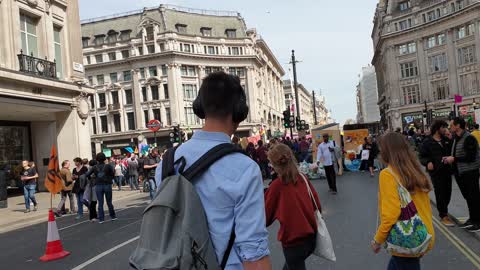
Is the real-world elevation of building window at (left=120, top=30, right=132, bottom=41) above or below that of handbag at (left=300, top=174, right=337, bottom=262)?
above

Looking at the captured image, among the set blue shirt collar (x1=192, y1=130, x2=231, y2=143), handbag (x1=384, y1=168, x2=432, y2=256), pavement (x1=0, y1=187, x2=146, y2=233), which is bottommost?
pavement (x1=0, y1=187, x2=146, y2=233)

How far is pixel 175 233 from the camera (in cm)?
167

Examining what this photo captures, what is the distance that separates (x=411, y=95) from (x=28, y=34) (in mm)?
62957

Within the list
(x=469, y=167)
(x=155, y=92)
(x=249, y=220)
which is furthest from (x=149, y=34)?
(x=249, y=220)

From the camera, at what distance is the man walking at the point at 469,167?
23.5 ft

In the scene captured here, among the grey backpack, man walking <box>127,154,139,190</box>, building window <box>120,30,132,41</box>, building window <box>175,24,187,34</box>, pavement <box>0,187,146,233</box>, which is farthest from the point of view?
building window <box>175,24,187,34</box>

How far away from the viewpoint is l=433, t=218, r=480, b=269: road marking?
565 centimetres

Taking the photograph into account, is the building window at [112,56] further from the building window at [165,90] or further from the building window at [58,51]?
the building window at [58,51]

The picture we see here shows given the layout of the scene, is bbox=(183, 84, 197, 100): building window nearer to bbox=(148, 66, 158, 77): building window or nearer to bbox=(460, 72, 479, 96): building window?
bbox=(148, 66, 158, 77): building window

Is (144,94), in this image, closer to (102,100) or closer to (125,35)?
(102,100)

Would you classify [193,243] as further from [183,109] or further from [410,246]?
[183,109]

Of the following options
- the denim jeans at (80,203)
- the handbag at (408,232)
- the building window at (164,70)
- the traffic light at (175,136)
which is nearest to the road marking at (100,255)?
the handbag at (408,232)

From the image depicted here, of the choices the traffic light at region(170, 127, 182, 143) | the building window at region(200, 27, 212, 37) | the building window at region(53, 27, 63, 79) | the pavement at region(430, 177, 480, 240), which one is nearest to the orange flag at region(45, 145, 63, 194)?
the pavement at region(430, 177, 480, 240)

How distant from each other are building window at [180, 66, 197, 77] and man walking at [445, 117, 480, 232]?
64337mm
